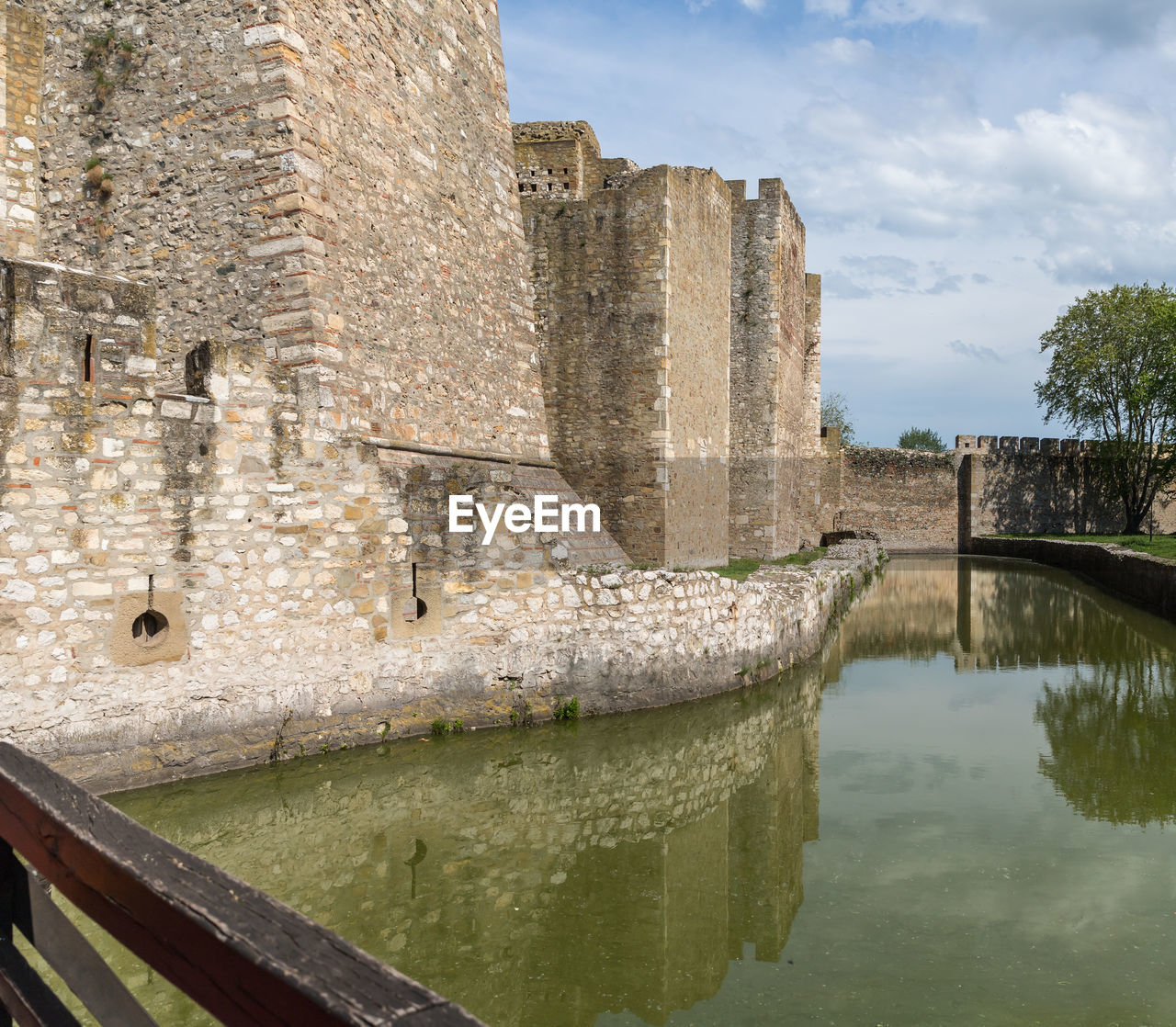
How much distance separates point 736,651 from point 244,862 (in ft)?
19.6

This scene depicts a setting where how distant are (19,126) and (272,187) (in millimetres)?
2845

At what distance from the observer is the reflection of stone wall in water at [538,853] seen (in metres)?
4.25

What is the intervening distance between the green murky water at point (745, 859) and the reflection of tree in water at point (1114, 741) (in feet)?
0.14

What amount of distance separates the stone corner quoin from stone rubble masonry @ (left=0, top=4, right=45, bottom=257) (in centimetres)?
3

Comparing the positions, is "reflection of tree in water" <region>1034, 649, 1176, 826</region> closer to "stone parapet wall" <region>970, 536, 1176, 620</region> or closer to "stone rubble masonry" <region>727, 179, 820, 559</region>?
"stone parapet wall" <region>970, 536, 1176, 620</region>

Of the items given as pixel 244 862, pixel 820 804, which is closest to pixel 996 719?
pixel 820 804

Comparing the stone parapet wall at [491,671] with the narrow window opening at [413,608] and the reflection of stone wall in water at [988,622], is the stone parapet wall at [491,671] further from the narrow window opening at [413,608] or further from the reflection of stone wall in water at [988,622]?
the reflection of stone wall in water at [988,622]

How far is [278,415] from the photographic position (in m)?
6.90

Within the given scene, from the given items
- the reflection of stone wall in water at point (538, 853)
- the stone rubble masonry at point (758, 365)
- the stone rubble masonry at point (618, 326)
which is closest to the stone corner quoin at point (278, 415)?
the reflection of stone wall in water at point (538, 853)

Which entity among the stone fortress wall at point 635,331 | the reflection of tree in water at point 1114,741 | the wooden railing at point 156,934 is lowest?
the reflection of tree in water at point 1114,741

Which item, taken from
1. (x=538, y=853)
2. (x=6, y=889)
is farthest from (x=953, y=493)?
(x=6, y=889)

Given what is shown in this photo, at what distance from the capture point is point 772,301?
20797 millimetres

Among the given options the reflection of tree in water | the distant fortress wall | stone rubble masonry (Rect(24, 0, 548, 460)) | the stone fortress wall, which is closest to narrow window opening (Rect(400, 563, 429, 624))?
stone rubble masonry (Rect(24, 0, 548, 460))

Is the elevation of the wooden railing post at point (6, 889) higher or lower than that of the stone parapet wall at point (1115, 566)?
higher
